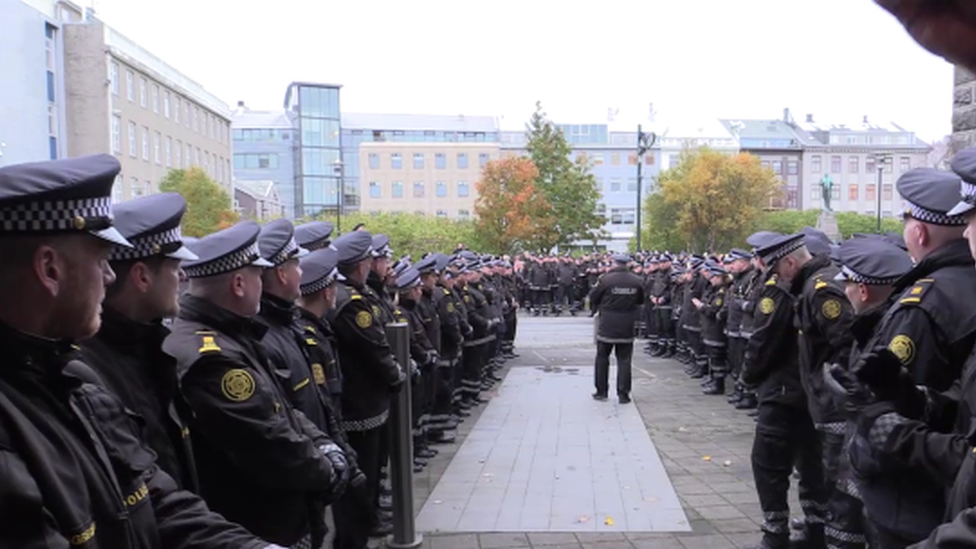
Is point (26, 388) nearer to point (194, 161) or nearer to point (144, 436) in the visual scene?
point (144, 436)

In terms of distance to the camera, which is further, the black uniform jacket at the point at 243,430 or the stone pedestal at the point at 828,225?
the stone pedestal at the point at 828,225

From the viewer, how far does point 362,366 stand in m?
5.91

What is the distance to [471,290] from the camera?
1273 centimetres

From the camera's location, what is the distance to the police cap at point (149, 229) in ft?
9.64

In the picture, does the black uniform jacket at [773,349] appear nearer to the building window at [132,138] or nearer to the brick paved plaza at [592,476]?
the brick paved plaza at [592,476]

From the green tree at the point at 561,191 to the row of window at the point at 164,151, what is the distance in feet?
83.4

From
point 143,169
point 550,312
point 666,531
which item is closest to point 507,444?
point 666,531

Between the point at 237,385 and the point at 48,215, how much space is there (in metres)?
1.38

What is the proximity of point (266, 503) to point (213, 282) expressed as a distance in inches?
40.1

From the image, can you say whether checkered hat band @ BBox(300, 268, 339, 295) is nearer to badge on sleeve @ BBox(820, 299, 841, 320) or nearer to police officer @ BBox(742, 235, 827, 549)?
police officer @ BBox(742, 235, 827, 549)

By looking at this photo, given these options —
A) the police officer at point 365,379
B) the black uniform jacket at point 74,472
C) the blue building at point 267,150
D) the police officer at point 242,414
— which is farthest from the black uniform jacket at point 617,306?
the blue building at point 267,150

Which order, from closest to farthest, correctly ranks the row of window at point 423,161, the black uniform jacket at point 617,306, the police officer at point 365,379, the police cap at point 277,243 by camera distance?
the police cap at point 277,243, the police officer at point 365,379, the black uniform jacket at point 617,306, the row of window at point 423,161

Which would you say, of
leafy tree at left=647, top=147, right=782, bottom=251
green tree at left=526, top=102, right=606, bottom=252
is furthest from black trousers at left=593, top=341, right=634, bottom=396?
leafy tree at left=647, top=147, right=782, bottom=251

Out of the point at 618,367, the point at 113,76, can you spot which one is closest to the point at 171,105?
the point at 113,76
